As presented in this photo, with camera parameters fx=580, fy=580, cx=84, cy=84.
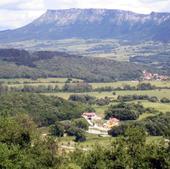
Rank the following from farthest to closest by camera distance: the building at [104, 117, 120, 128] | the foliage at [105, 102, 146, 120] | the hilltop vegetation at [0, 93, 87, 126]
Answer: the foliage at [105, 102, 146, 120] → the hilltop vegetation at [0, 93, 87, 126] → the building at [104, 117, 120, 128]

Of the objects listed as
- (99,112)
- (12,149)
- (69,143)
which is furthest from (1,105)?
(12,149)

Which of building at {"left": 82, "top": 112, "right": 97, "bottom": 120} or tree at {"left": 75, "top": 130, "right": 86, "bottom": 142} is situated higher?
tree at {"left": 75, "top": 130, "right": 86, "bottom": 142}

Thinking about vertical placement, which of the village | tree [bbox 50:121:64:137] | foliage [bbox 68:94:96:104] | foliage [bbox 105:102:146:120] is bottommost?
foliage [bbox 68:94:96:104]

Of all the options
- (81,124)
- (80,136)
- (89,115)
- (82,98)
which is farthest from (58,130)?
(82,98)

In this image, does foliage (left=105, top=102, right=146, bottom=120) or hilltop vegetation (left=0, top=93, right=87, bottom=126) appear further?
foliage (left=105, top=102, right=146, bottom=120)

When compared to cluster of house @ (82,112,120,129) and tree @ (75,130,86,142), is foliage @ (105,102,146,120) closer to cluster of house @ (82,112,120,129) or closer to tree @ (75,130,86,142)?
cluster of house @ (82,112,120,129)

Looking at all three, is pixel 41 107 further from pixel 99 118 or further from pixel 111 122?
pixel 111 122

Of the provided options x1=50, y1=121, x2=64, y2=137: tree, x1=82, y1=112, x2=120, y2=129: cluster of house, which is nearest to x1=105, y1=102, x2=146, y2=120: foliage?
x1=82, y1=112, x2=120, y2=129: cluster of house
